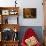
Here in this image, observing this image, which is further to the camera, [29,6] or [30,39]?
[29,6]

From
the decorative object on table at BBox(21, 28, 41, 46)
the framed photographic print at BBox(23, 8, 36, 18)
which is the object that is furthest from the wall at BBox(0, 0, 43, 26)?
the decorative object on table at BBox(21, 28, 41, 46)

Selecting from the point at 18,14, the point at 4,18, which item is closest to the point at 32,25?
the point at 18,14

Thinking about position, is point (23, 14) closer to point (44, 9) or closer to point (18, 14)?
point (18, 14)

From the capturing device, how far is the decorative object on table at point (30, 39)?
17.8 ft

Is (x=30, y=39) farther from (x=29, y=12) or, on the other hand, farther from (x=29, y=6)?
(x=29, y=6)

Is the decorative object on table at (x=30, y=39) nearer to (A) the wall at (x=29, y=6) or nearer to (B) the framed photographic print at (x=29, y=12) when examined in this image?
(A) the wall at (x=29, y=6)

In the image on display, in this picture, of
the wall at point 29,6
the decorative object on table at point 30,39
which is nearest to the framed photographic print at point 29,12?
the wall at point 29,6

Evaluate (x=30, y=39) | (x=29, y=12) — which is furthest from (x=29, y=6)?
(x=30, y=39)

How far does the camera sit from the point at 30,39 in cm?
545

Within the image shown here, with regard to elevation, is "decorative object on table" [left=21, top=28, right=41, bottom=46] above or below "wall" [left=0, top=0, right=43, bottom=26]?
below

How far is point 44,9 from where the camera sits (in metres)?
5.73

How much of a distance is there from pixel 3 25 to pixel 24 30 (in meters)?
0.77

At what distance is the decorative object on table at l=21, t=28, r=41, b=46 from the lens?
5.43 metres

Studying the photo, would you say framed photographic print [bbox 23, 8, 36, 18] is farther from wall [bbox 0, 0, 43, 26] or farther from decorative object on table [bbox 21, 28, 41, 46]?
decorative object on table [bbox 21, 28, 41, 46]
